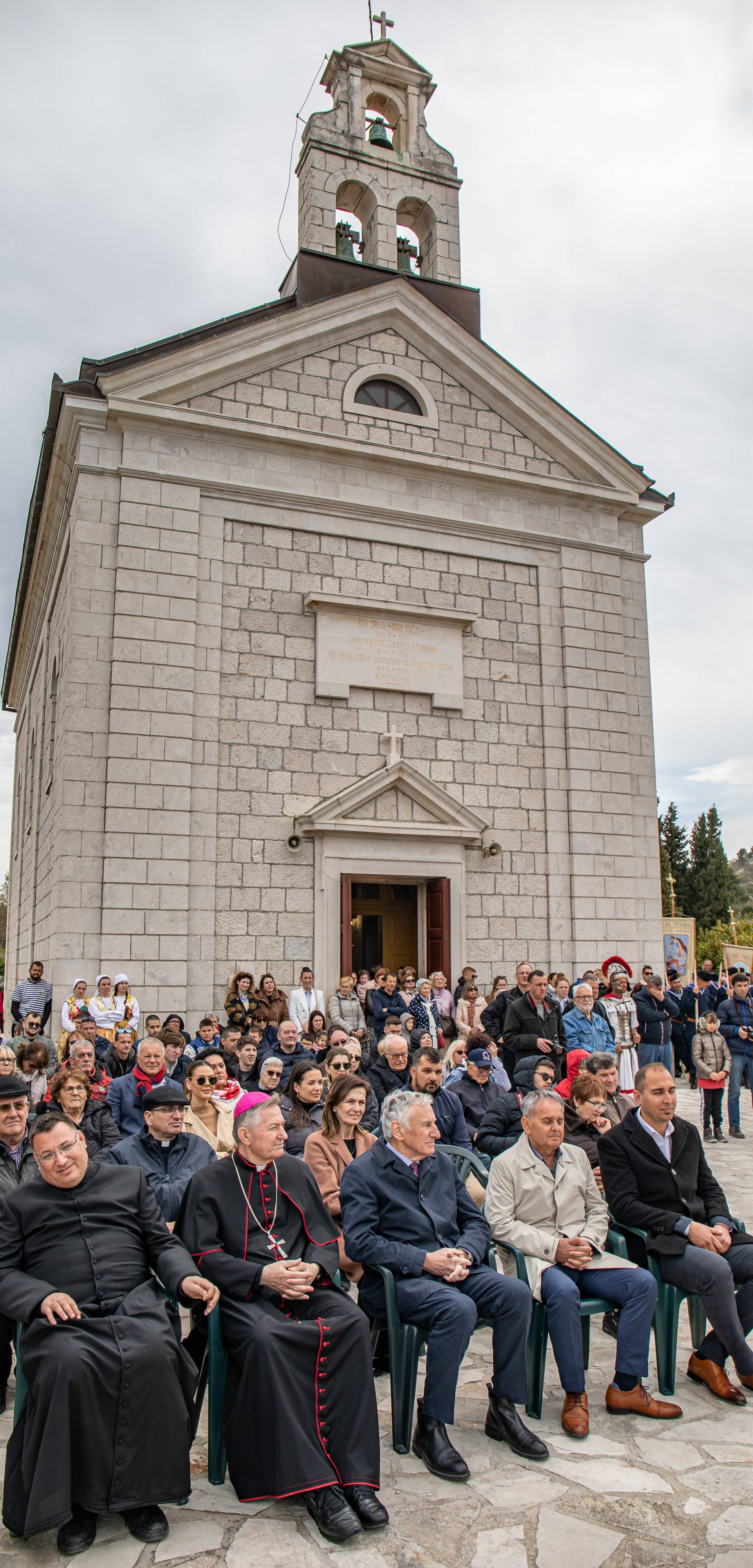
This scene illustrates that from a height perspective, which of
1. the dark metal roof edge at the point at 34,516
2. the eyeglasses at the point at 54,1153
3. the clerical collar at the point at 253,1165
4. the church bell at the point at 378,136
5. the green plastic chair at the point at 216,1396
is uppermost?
the church bell at the point at 378,136

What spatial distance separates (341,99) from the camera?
1573 cm

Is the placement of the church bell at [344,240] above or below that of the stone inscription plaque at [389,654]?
above

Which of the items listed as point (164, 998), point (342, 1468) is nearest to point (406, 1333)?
point (342, 1468)

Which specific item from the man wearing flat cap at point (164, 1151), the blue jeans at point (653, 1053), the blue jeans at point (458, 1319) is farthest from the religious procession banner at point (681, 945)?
the blue jeans at point (458, 1319)

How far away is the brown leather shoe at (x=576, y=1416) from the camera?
416 centimetres

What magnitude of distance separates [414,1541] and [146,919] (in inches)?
361

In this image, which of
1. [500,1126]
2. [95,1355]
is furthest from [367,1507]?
[500,1126]

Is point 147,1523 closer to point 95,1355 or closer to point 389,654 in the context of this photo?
point 95,1355

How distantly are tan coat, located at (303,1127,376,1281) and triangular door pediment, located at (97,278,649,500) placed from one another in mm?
10201

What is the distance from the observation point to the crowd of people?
355 cm

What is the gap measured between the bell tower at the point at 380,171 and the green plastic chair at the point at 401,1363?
1445cm

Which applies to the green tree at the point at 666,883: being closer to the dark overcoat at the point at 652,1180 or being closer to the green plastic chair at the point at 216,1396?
the dark overcoat at the point at 652,1180

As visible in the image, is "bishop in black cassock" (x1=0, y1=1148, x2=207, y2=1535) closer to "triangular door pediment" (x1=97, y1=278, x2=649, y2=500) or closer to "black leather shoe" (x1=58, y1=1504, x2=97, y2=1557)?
"black leather shoe" (x1=58, y1=1504, x2=97, y2=1557)

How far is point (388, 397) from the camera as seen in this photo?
48.5 ft
